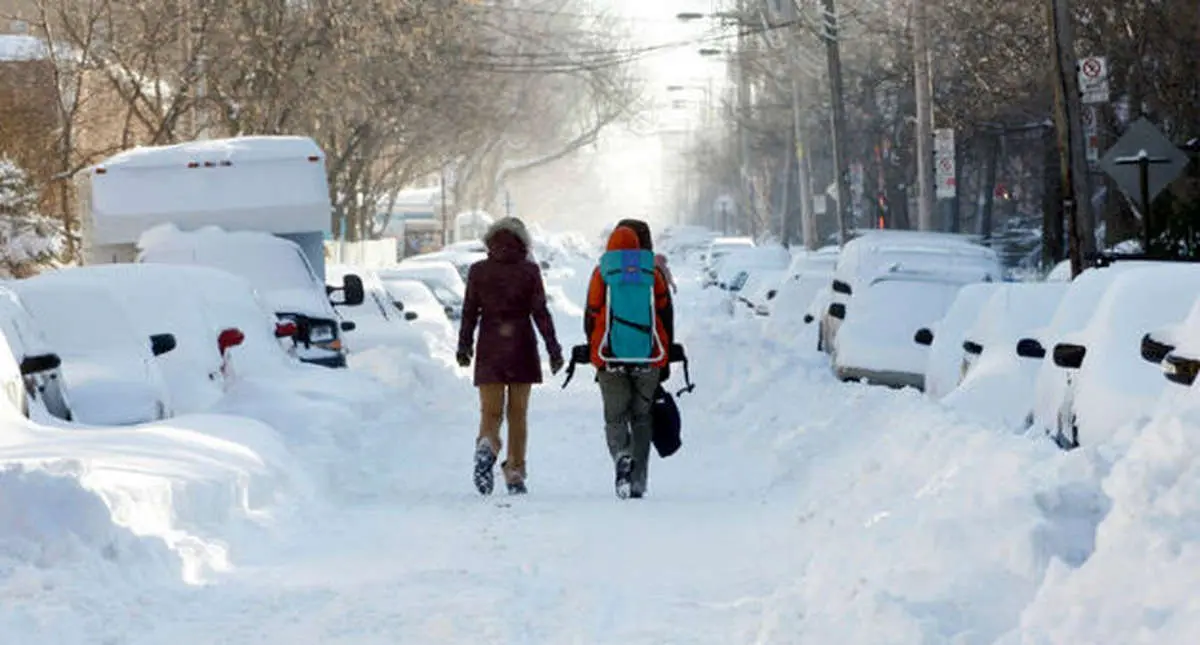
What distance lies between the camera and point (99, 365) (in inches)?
537

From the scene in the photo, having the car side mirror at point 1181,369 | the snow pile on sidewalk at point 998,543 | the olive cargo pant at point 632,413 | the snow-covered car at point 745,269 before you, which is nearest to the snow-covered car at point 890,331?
the olive cargo pant at point 632,413

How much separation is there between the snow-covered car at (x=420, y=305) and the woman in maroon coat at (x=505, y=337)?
15984 millimetres

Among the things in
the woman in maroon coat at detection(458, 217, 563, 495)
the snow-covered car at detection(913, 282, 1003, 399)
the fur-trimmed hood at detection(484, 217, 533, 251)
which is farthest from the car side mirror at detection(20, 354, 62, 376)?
the snow-covered car at detection(913, 282, 1003, 399)

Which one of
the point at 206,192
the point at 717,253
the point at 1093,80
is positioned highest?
the point at 1093,80

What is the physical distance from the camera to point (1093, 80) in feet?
78.2

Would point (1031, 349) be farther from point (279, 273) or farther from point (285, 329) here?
point (279, 273)

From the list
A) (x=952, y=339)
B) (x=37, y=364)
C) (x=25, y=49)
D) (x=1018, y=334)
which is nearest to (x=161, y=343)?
(x=37, y=364)

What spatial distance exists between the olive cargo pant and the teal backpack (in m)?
0.15

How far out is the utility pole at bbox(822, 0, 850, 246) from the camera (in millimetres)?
38281

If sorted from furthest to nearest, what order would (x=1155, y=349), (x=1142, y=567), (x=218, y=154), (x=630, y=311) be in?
(x=218, y=154) → (x=630, y=311) → (x=1155, y=349) → (x=1142, y=567)

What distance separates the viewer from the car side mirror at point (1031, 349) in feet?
40.9

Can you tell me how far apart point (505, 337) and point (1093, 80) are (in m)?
13.0

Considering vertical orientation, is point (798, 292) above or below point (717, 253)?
above

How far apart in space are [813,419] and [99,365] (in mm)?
5800
